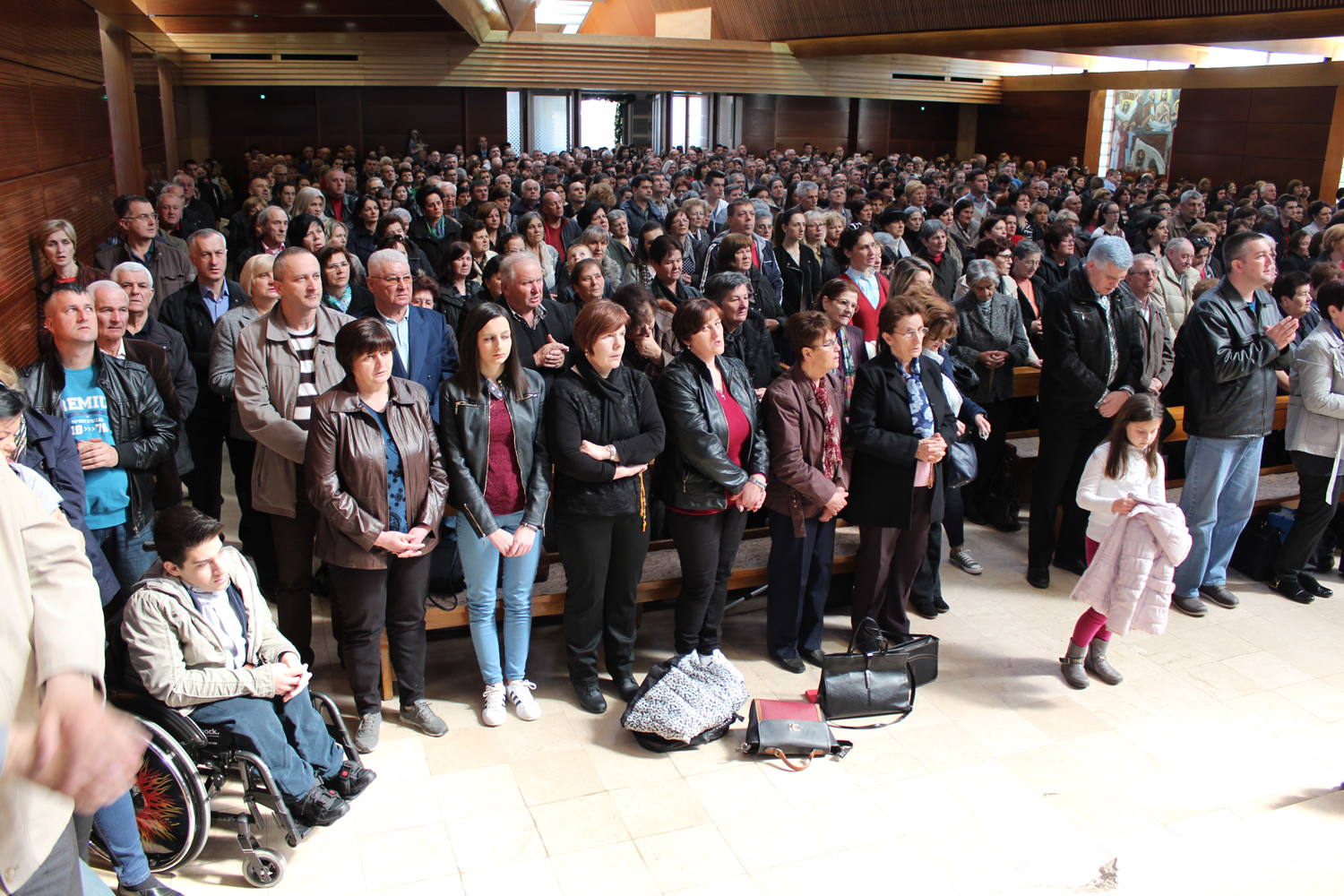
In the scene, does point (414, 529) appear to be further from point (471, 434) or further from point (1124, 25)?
point (1124, 25)

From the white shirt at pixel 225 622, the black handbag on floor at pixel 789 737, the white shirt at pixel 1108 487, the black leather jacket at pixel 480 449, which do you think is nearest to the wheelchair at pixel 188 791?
the white shirt at pixel 225 622

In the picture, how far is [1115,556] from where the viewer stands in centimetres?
406

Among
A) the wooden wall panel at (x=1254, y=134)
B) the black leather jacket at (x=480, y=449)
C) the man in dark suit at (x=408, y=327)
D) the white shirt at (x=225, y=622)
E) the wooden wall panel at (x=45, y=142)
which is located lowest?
the white shirt at (x=225, y=622)

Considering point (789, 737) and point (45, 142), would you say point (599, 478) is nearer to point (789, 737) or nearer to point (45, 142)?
point (789, 737)

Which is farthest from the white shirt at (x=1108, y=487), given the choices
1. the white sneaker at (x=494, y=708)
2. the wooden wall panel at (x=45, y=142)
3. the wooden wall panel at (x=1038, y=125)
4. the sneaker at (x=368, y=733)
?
the wooden wall panel at (x=1038, y=125)

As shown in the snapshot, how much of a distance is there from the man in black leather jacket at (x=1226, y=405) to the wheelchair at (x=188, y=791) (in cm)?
442

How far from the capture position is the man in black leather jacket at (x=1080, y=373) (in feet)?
16.4

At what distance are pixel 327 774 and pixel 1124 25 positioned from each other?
13423 mm

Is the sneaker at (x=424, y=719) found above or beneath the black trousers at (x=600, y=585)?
beneath

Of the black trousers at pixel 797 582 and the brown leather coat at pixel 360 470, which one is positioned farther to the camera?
the black trousers at pixel 797 582

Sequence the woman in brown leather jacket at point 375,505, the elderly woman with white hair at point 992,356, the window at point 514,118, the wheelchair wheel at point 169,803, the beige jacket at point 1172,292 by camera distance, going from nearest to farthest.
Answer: the wheelchair wheel at point 169,803
the woman in brown leather jacket at point 375,505
the elderly woman with white hair at point 992,356
the beige jacket at point 1172,292
the window at point 514,118

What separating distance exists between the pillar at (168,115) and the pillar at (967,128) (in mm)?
20599

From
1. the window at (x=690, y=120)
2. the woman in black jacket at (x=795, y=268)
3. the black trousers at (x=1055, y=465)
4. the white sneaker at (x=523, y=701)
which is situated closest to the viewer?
the white sneaker at (x=523, y=701)

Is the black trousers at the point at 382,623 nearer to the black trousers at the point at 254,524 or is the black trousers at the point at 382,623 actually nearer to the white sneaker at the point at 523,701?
the white sneaker at the point at 523,701
